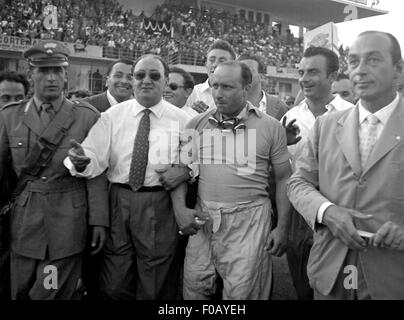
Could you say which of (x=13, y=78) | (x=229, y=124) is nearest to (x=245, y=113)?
(x=229, y=124)

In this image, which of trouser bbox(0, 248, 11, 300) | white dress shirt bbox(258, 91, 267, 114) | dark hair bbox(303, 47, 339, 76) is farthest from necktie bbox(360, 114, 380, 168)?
trouser bbox(0, 248, 11, 300)

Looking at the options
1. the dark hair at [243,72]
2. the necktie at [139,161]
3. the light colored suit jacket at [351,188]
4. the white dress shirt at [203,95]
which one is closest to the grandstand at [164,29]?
the white dress shirt at [203,95]

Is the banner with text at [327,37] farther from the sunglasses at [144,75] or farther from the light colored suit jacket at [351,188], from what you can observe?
the light colored suit jacket at [351,188]

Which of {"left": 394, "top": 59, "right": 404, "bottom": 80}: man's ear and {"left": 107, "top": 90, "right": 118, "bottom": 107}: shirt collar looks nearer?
{"left": 394, "top": 59, "right": 404, "bottom": 80}: man's ear

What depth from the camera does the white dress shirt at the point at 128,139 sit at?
3.07 m

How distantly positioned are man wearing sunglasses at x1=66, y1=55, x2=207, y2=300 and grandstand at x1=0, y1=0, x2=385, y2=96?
17.5 meters

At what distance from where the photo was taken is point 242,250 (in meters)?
2.89

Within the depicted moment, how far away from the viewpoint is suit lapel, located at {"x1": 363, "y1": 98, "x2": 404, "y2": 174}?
213 centimetres

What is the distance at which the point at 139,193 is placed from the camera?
3.07 metres

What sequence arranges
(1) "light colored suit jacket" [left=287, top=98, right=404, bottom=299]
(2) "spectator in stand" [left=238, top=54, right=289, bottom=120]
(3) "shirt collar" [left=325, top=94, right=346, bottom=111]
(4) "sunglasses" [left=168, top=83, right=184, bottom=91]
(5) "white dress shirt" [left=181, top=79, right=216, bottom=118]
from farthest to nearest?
(5) "white dress shirt" [left=181, top=79, right=216, bottom=118] < (4) "sunglasses" [left=168, top=83, right=184, bottom=91] < (2) "spectator in stand" [left=238, top=54, right=289, bottom=120] < (3) "shirt collar" [left=325, top=94, right=346, bottom=111] < (1) "light colored suit jacket" [left=287, top=98, right=404, bottom=299]

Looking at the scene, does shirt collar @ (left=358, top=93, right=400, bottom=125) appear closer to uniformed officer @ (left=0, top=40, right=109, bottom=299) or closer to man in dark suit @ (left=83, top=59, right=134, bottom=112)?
uniformed officer @ (left=0, top=40, right=109, bottom=299)

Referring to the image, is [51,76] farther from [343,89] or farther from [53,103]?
[343,89]
